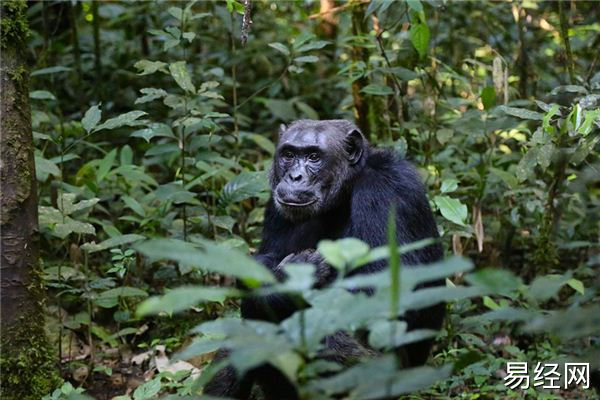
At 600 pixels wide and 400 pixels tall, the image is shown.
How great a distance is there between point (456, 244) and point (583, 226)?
1513mm

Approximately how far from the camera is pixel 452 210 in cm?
565

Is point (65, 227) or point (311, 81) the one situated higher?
point (311, 81)

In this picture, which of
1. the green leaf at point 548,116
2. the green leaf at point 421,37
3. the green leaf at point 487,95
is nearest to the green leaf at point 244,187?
the green leaf at point 421,37

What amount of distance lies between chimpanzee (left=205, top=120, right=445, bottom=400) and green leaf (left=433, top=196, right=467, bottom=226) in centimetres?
35

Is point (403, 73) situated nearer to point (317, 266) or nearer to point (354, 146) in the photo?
point (354, 146)

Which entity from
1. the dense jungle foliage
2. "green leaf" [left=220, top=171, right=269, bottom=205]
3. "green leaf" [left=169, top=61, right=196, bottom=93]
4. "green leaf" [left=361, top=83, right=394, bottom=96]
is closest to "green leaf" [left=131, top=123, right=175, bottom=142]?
the dense jungle foliage

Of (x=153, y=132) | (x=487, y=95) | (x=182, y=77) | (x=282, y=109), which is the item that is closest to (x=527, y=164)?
(x=487, y=95)

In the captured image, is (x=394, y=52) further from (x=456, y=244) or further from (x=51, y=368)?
(x=51, y=368)

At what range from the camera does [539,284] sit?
93.1 inches

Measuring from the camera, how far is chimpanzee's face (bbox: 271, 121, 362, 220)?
530cm

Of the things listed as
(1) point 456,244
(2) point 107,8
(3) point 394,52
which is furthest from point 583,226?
(2) point 107,8

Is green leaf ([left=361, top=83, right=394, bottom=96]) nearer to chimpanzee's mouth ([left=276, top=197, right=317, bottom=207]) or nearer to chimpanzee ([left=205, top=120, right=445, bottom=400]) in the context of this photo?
chimpanzee ([left=205, top=120, right=445, bottom=400])

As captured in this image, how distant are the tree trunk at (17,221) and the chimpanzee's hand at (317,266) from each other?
4.84 feet

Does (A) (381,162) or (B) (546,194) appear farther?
(B) (546,194)
